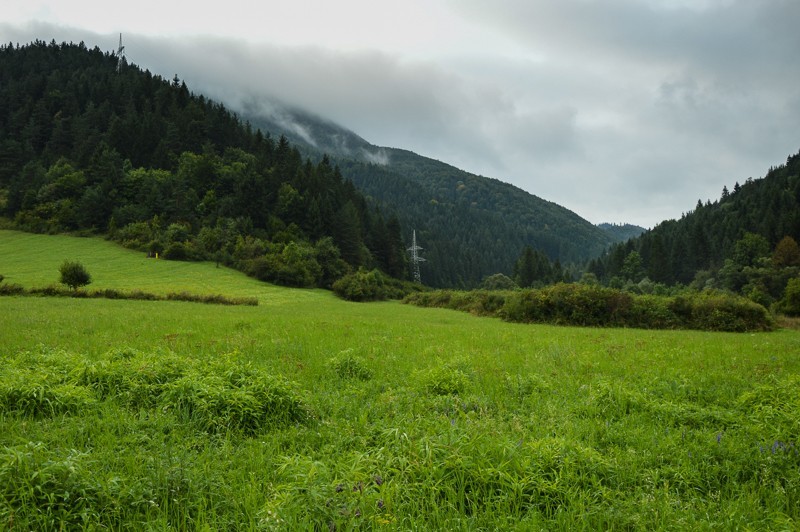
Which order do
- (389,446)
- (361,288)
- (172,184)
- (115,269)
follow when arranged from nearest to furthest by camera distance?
(389,446) → (115,269) → (361,288) → (172,184)

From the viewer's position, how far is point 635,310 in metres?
36.8

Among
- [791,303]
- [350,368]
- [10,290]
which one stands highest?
[791,303]

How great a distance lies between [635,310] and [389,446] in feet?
124

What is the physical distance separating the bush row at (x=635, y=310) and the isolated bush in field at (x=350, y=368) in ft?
103

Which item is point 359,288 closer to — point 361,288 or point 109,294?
point 361,288

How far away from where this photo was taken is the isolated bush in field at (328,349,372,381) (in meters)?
10.3

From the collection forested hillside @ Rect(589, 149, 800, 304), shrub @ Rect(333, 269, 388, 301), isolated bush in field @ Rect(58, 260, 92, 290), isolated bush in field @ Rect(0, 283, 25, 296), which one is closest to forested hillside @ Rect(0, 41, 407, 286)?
shrub @ Rect(333, 269, 388, 301)

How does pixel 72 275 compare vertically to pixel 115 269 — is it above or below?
above

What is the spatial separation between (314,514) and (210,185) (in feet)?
359

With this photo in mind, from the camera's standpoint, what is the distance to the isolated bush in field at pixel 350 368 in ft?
33.8

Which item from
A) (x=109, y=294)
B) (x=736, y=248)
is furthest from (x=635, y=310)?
(x=736, y=248)

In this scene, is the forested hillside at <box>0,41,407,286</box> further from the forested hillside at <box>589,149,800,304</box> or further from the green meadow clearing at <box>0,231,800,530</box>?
the forested hillside at <box>589,149,800,304</box>

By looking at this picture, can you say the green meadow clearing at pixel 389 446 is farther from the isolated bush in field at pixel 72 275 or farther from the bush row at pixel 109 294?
the isolated bush in field at pixel 72 275

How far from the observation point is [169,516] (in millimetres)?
4152
